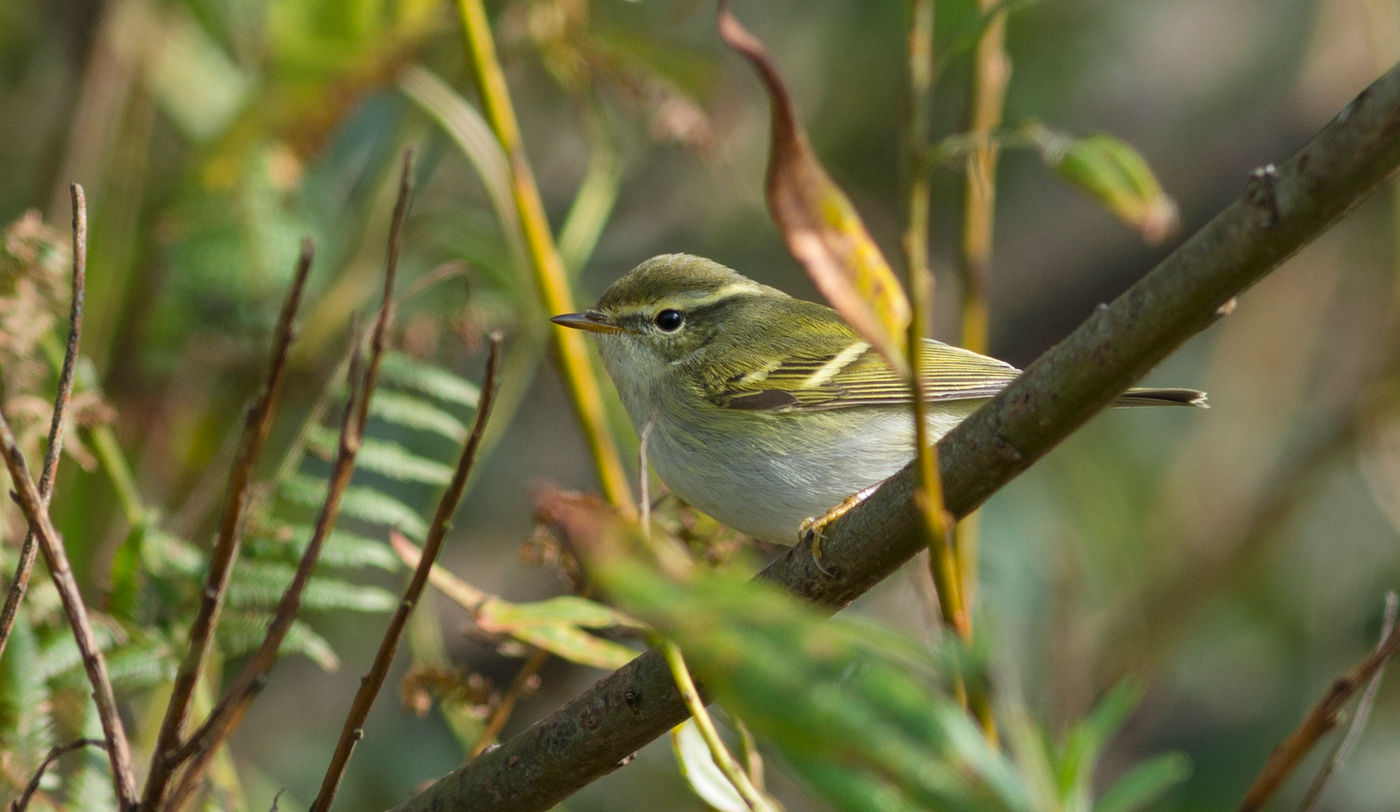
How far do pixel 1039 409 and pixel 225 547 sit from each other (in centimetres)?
90

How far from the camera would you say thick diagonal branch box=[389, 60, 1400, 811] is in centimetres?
113

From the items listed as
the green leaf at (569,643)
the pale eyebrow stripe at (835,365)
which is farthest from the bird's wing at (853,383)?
the green leaf at (569,643)

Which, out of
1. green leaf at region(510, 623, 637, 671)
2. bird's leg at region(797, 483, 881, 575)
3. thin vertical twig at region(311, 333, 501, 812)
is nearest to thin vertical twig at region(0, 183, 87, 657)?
thin vertical twig at region(311, 333, 501, 812)

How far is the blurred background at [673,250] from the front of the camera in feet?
11.0

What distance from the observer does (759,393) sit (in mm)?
2947

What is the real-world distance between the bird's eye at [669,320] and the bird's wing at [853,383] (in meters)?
0.28

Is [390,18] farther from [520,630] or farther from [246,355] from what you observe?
[520,630]

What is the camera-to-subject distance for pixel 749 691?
864 millimetres

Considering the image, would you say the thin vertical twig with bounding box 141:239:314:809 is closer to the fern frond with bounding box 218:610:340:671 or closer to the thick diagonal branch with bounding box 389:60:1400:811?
the thick diagonal branch with bounding box 389:60:1400:811

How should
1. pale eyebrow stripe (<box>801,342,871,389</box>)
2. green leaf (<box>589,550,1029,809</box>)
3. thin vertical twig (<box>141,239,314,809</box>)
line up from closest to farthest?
green leaf (<box>589,550,1029,809</box>)
thin vertical twig (<box>141,239,314,809</box>)
pale eyebrow stripe (<box>801,342,871,389</box>)

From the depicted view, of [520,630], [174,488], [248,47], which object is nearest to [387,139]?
[248,47]

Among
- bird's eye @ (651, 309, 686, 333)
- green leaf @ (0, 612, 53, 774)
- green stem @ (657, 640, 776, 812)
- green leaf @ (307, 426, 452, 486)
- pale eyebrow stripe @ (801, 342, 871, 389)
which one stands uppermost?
bird's eye @ (651, 309, 686, 333)

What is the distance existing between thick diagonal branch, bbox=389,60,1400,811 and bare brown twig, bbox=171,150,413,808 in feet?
1.66

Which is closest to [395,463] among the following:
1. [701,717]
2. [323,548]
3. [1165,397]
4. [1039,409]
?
[323,548]
